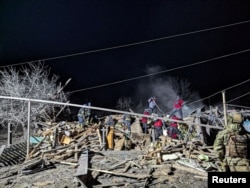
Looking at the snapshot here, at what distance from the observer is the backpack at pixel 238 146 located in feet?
21.6

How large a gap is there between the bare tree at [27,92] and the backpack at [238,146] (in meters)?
26.9

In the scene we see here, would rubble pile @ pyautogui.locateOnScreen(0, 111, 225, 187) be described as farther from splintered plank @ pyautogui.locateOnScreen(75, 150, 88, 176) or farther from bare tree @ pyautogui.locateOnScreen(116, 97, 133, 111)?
bare tree @ pyautogui.locateOnScreen(116, 97, 133, 111)

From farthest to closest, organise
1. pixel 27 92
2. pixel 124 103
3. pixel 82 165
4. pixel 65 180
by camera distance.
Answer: pixel 124 103
pixel 27 92
pixel 82 165
pixel 65 180

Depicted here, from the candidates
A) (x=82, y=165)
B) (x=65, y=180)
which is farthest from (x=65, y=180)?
(x=82, y=165)

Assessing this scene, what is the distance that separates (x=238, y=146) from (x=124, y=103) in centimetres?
4488

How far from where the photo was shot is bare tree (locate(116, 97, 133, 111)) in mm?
50469

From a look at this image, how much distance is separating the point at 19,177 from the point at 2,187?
0.96 m

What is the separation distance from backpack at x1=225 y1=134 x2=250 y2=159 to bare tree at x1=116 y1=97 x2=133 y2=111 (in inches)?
1698

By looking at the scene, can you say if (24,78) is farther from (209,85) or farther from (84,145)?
(209,85)

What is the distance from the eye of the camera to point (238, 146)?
21.6 feet

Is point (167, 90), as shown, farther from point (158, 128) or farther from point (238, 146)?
point (238, 146)

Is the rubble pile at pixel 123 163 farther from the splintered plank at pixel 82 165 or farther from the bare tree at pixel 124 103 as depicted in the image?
the bare tree at pixel 124 103

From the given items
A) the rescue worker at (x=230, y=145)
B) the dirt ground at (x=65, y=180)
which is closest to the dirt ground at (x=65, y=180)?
the dirt ground at (x=65, y=180)

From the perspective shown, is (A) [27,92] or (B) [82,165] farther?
(A) [27,92]
